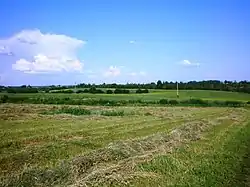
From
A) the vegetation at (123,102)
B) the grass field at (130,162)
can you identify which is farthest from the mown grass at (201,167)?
the vegetation at (123,102)

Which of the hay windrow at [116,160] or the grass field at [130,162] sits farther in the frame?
the grass field at [130,162]

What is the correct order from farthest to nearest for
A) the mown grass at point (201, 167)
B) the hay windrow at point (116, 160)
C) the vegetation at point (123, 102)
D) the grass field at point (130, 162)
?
the vegetation at point (123, 102)
the mown grass at point (201, 167)
the grass field at point (130, 162)
the hay windrow at point (116, 160)

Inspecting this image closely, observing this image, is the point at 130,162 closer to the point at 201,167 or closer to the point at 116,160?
the point at 116,160

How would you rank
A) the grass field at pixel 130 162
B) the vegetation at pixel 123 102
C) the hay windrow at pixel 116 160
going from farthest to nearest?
the vegetation at pixel 123 102 < the grass field at pixel 130 162 < the hay windrow at pixel 116 160

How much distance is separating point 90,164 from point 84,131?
46.2 feet

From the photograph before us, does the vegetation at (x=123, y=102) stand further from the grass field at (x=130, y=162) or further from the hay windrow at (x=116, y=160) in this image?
the hay windrow at (x=116, y=160)

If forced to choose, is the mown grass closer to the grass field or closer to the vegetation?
the grass field

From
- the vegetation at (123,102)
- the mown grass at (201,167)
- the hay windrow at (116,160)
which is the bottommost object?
the vegetation at (123,102)

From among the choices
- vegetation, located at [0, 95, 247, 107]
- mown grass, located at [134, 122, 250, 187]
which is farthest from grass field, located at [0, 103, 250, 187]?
vegetation, located at [0, 95, 247, 107]

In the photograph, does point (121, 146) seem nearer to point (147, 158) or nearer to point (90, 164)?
point (147, 158)

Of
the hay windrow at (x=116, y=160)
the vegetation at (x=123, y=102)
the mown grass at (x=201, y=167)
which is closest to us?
the hay windrow at (x=116, y=160)

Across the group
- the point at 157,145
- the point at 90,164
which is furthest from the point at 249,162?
the point at 90,164

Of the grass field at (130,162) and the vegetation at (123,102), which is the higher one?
the grass field at (130,162)

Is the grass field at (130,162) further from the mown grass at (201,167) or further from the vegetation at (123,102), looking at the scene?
the vegetation at (123,102)
